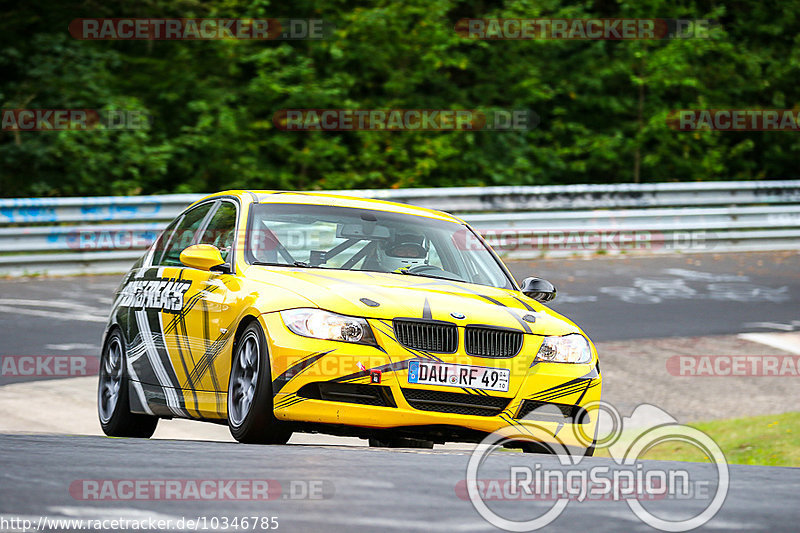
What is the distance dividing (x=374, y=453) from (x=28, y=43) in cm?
1928

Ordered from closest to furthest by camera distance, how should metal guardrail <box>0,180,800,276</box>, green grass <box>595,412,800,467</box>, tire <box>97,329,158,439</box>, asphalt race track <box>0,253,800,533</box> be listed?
asphalt race track <box>0,253,800,533</box> < tire <box>97,329,158,439</box> < green grass <box>595,412,800,467</box> < metal guardrail <box>0,180,800,276</box>

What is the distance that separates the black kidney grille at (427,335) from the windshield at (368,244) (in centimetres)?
103

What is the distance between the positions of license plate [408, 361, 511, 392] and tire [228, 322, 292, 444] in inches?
28.2

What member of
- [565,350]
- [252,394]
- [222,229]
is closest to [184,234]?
[222,229]

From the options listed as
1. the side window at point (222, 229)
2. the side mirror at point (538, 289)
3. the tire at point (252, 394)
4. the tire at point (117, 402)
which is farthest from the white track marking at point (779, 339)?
the tire at point (252, 394)

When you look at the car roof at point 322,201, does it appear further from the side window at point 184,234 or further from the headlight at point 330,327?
the headlight at point 330,327

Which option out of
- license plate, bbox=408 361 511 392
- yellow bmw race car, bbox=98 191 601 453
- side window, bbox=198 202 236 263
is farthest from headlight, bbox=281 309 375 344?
side window, bbox=198 202 236 263

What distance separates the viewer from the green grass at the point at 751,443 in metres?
9.05

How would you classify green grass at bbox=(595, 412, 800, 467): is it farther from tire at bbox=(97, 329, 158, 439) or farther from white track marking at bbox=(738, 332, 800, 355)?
tire at bbox=(97, 329, 158, 439)

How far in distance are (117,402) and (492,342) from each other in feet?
9.32

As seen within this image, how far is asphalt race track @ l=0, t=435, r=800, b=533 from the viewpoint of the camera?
14.4ft

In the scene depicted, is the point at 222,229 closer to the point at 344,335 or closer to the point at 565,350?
the point at 344,335

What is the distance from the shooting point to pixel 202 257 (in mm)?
7598

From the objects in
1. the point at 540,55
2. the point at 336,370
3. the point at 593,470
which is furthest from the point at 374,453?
the point at 540,55
